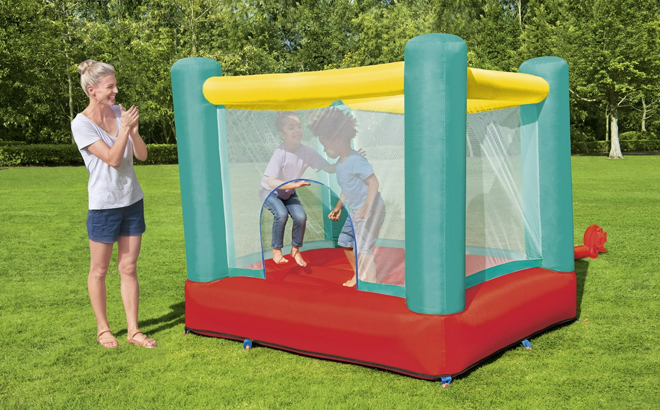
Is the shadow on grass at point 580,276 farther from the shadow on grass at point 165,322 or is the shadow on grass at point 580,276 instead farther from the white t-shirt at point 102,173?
the white t-shirt at point 102,173

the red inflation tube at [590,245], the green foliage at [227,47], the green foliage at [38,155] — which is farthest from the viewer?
the green foliage at [227,47]

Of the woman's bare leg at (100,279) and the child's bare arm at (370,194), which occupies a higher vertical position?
the child's bare arm at (370,194)

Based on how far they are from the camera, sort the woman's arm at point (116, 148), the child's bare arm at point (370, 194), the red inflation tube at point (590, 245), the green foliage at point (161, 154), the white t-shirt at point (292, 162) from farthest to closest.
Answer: the green foliage at point (161, 154), the red inflation tube at point (590, 245), the white t-shirt at point (292, 162), the child's bare arm at point (370, 194), the woman's arm at point (116, 148)

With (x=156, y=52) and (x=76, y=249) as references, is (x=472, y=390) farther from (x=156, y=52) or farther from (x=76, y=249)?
(x=156, y=52)

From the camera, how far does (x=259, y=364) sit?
412cm

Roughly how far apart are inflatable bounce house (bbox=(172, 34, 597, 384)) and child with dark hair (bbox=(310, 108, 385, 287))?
3cm

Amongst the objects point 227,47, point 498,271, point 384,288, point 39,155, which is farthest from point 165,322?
point 227,47

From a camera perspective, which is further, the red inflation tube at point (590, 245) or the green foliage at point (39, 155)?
the green foliage at point (39, 155)

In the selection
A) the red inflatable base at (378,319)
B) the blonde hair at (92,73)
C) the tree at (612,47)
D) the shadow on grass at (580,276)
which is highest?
the tree at (612,47)

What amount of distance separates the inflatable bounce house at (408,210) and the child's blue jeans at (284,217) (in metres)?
0.28

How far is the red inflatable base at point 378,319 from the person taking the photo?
3693 millimetres

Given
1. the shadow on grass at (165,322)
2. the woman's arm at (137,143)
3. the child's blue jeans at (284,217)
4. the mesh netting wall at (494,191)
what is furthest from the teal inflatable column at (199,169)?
the mesh netting wall at (494,191)

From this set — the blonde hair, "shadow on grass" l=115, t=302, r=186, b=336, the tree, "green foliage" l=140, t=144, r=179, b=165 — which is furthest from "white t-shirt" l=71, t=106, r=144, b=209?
the tree

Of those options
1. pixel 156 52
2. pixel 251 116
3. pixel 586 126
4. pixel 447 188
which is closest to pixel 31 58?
pixel 156 52
